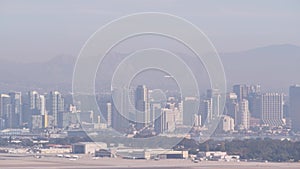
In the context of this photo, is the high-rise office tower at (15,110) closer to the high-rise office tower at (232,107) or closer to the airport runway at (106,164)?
the high-rise office tower at (232,107)

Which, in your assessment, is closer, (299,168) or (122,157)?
(299,168)

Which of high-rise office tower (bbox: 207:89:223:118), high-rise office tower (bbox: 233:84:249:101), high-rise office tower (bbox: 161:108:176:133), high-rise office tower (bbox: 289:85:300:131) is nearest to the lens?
high-rise office tower (bbox: 161:108:176:133)

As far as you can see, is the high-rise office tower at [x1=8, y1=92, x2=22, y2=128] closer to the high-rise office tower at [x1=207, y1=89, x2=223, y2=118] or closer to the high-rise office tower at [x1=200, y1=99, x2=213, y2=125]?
the high-rise office tower at [x1=207, y1=89, x2=223, y2=118]

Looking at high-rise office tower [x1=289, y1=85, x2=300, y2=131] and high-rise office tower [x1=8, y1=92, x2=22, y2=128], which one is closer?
high-rise office tower [x1=289, y1=85, x2=300, y2=131]

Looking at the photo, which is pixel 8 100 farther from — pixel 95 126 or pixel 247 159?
pixel 247 159

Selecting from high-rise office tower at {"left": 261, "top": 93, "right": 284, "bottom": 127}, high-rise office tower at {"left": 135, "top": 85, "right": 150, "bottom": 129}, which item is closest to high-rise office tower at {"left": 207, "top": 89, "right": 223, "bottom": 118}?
high-rise office tower at {"left": 135, "top": 85, "right": 150, "bottom": 129}

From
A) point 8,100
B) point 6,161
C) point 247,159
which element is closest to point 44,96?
point 8,100

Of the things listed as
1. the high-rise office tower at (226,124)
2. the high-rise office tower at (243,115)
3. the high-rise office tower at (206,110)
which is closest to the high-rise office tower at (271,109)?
the high-rise office tower at (243,115)
